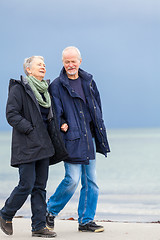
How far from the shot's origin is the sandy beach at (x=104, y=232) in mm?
4555

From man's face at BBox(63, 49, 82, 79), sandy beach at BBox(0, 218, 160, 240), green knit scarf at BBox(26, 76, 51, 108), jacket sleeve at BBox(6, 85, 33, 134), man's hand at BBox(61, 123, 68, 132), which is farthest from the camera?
man's face at BBox(63, 49, 82, 79)

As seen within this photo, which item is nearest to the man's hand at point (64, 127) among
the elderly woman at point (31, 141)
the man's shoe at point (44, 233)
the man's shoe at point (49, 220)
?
the elderly woman at point (31, 141)

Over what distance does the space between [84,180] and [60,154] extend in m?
0.52

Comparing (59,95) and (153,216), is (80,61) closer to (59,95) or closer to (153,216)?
(59,95)

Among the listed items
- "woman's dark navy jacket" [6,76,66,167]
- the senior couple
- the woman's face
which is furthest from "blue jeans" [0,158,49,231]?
the woman's face

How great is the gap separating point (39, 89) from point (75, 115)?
1.71ft

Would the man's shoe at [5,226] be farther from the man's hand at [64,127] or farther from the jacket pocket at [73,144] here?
the man's hand at [64,127]

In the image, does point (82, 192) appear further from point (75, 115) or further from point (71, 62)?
point (71, 62)

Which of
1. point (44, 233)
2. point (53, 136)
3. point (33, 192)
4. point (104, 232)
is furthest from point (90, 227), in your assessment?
point (53, 136)

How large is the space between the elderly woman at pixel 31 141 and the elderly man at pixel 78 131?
260mm

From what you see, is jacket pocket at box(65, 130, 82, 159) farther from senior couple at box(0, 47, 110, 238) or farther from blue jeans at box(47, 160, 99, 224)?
blue jeans at box(47, 160, 99, 224)

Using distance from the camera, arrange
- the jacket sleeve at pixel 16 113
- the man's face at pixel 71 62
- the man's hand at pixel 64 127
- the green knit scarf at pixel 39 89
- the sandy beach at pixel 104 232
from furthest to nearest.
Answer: the man's face at pixel 71 62 < the man's hand at pixel 64 127 < the sandy beach at pixel 104 232 < the green knit scarf at pixel 39 89 < the jacket sleeve at pixel 16 113

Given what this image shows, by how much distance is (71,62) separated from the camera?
4.82 meters

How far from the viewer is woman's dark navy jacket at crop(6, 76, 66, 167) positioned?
14.1ft
